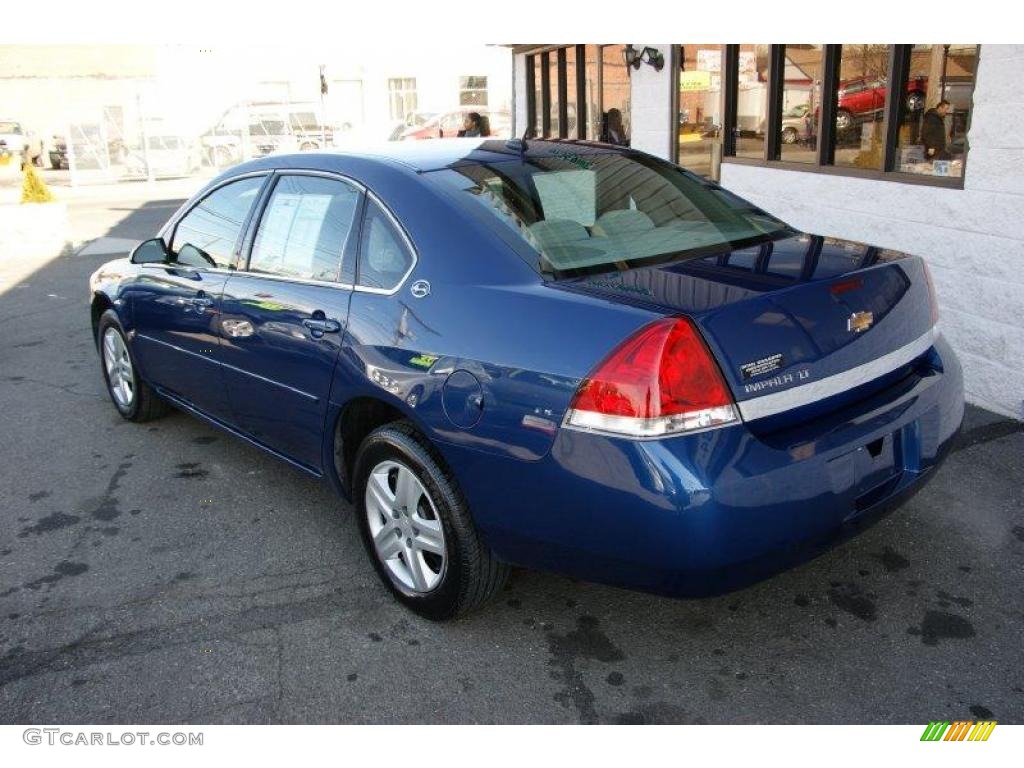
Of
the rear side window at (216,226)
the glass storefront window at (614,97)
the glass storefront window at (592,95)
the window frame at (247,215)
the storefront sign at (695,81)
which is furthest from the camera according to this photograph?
the glass storefront window at (592,95)

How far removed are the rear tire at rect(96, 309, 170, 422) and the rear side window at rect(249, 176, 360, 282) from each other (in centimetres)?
175

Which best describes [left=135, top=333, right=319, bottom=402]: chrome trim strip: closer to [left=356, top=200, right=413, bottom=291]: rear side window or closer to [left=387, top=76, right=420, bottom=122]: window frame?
[left=356, top=200, right=413, bottom=291]: rear side window

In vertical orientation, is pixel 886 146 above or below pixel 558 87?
below

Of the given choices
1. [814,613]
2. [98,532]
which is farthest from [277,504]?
[814,613]

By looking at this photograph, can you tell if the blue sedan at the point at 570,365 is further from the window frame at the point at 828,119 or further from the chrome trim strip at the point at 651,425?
the window frame at the point at 828,119

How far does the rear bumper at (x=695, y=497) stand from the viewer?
2.46m

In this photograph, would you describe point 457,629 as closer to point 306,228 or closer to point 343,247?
point 343,247

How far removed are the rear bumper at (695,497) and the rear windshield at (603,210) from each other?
2.22ft

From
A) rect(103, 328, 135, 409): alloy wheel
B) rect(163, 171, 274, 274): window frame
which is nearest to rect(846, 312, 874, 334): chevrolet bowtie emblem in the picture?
rect(163, 171, 274, 274): window frame

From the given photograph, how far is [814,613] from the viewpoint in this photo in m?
3.20

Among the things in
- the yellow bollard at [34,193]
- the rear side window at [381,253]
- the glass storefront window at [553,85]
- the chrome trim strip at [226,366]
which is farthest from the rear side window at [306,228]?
the yellow bollard at [34,193]

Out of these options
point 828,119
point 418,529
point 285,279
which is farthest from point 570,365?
point 828,119

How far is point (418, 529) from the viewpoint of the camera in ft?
10.5
